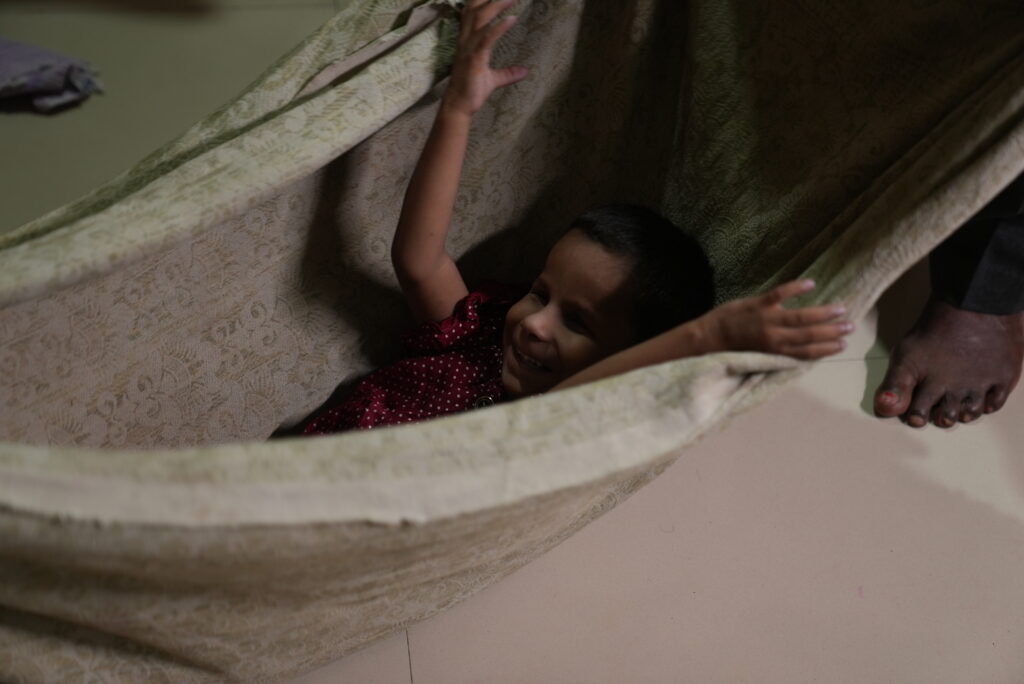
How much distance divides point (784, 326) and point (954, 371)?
703mm

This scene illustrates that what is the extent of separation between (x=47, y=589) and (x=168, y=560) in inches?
4.8

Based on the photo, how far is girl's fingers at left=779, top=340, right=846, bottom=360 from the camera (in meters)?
0.62

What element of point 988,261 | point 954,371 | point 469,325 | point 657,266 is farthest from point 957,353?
point 469,325

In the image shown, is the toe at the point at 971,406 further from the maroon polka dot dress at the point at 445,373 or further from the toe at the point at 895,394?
the maroon polka dot dress at the point at 445,373

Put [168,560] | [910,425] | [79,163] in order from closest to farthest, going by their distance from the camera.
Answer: [168,560] → [910,425] → [79,163]

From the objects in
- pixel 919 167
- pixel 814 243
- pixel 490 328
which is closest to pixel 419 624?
pixel 490 328

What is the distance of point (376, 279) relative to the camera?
3.36 ft

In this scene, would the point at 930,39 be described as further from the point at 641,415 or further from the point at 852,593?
the point at 852,593

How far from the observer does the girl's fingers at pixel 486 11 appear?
79 centimetres

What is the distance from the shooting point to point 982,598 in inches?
42.4

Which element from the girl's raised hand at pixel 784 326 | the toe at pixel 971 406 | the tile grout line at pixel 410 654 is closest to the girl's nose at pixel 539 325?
the girl's raised hand at pixel 784 326

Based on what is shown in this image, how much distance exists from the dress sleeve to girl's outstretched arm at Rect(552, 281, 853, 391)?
26 centimetres

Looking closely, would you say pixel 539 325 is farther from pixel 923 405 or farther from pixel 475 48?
pixel 923 405

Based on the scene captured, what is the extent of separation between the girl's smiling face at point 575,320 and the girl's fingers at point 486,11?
0.22m
